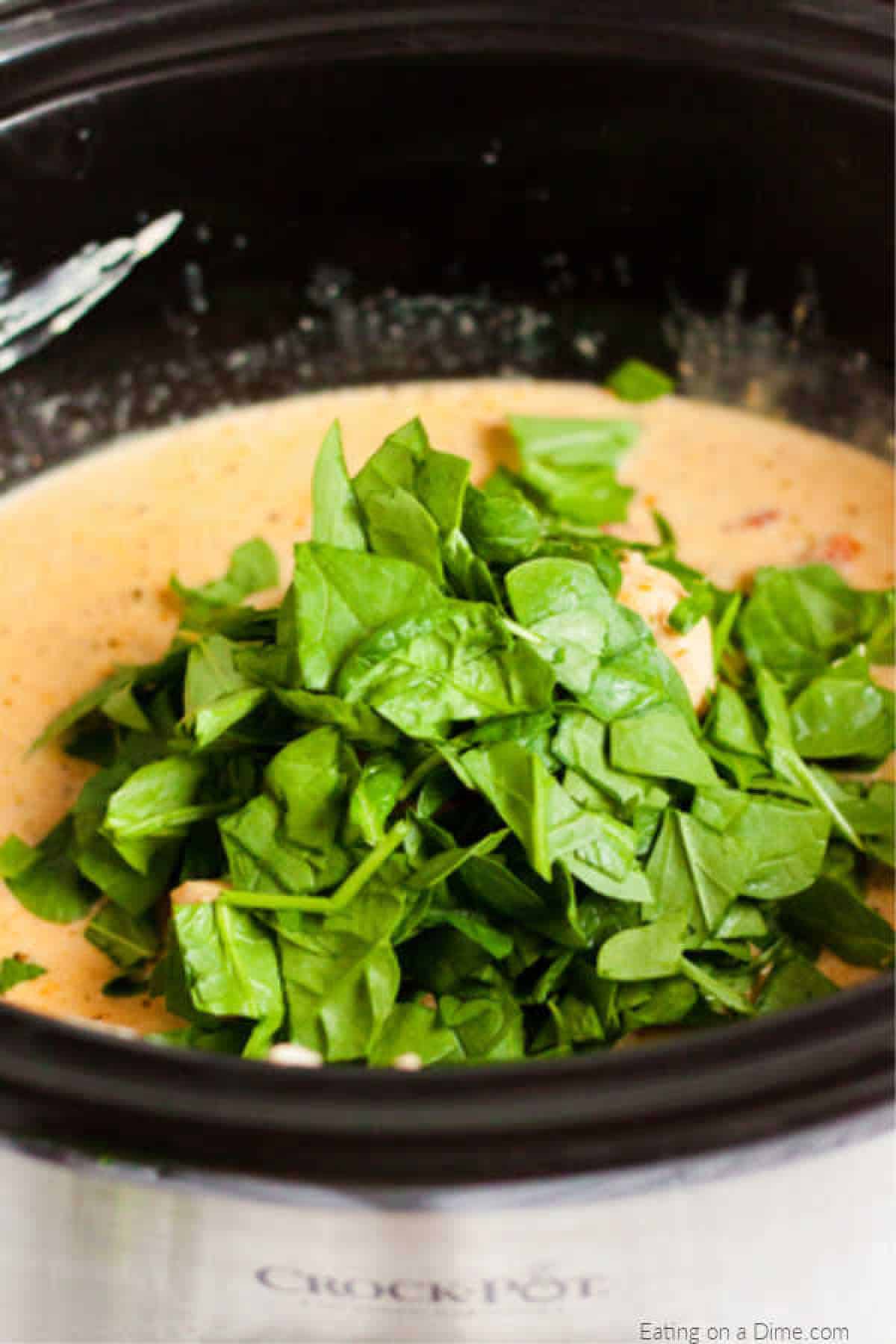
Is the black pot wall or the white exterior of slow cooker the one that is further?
the black pot wall

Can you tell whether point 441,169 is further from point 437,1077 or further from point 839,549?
point 437,1077

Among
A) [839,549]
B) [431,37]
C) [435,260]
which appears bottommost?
[839,549]

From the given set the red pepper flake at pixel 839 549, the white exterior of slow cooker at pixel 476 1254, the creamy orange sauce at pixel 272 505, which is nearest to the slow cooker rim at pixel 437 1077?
the white exterior of slow cooker at pixel 476 1254

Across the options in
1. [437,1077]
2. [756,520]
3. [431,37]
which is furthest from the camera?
[756,520]

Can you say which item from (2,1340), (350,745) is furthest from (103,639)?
(2,1340)

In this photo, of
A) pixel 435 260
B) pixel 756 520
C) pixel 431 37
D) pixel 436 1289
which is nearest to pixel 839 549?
pixel 756 520

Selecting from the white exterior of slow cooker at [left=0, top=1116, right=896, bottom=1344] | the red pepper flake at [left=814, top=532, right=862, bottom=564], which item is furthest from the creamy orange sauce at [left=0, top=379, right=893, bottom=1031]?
the white exterior of slow cooker at [left=0, top=1116, right=896, bottom=1344]

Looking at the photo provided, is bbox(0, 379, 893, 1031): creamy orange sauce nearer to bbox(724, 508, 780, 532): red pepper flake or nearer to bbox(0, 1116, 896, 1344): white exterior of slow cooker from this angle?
bbox(724, 508, 780, 532): red pepper flake
